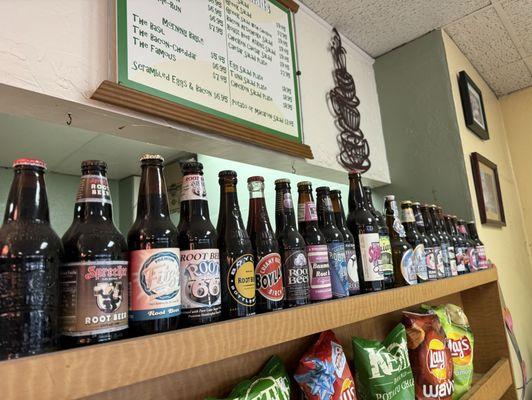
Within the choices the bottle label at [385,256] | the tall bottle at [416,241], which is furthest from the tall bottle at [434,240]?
the bottle label at [385,256]

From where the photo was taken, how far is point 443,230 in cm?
136

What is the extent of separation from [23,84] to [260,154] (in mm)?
627

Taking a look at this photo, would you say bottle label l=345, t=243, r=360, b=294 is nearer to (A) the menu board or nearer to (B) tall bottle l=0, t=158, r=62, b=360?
(A) the menu board

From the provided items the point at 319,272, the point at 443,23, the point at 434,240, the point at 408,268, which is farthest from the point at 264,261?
the point at 443,23

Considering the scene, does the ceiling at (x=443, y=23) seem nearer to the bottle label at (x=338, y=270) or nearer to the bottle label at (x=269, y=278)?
the bottle label at (x=338, y=270)

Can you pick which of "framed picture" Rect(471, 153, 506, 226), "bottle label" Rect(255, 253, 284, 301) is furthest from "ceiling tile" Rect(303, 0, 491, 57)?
"bottle label" Rect(255, 253, 284, 301)

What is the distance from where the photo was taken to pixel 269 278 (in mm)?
664

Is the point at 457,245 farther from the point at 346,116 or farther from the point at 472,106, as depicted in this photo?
the point at 472,106

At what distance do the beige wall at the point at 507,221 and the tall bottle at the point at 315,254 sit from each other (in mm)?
1130

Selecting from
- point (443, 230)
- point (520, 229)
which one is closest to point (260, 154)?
point (443, 230)

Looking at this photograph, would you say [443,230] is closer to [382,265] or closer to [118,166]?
[382,265]

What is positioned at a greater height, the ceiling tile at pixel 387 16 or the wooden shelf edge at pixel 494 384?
the ceiling tile at pixel 387 16

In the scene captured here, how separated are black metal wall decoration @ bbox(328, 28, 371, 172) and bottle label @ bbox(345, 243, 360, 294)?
2.21 ft

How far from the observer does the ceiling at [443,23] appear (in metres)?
1.52
